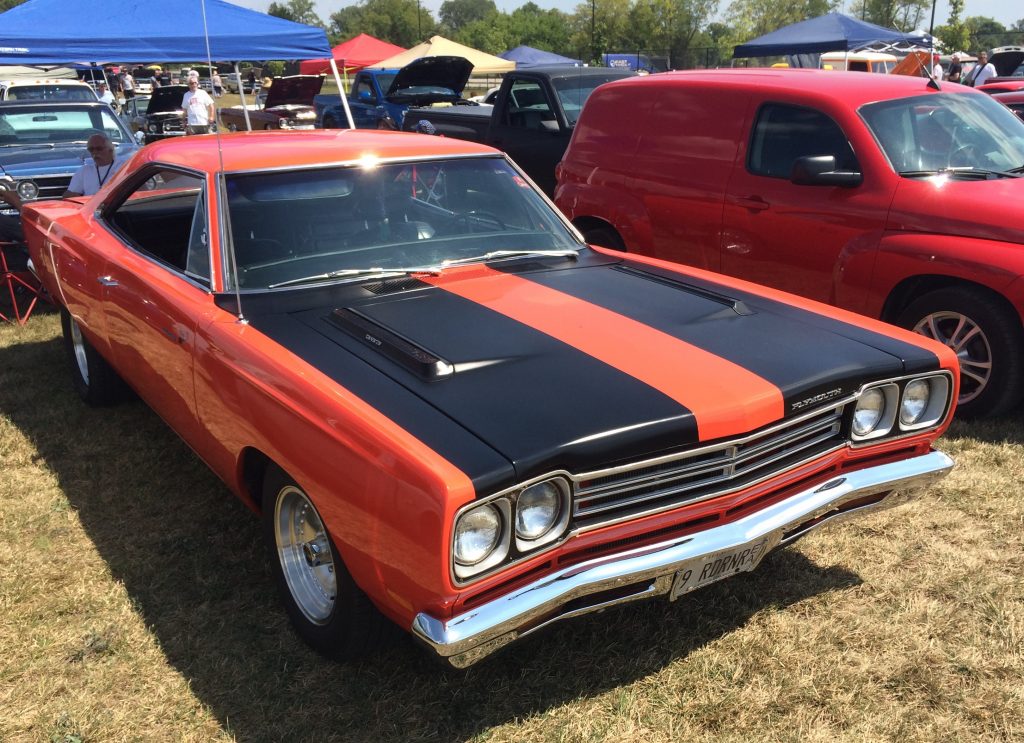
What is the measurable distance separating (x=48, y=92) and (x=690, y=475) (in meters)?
13.7

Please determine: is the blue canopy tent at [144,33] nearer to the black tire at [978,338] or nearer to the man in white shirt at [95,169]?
the man in white shirt at [95,169]

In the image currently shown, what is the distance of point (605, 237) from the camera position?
658cm

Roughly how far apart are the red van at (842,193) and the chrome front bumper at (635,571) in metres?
2.13

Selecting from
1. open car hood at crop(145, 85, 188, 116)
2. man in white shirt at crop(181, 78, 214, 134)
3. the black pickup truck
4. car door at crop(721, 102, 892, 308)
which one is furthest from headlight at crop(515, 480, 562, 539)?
open car hood at crop(145, 85, 188, 116)

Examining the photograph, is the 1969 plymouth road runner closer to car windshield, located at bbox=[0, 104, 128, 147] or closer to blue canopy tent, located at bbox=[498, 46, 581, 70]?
car windshield, located at bbox=[0, 104, 128, 147]

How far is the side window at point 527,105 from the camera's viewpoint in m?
9.14

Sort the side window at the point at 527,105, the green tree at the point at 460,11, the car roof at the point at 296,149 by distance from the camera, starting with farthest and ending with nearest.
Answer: the green tree at the point at 460,11, the side window at the point at 527,105, the car roof at the point at 296,149

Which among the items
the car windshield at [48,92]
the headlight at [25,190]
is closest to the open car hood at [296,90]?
the car windshield at [48,92]

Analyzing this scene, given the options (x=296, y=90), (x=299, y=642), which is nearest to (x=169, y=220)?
(x=299, y=642)

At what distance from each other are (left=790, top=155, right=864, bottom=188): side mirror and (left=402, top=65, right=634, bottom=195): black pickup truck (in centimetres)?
391

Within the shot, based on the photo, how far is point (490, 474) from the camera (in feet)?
7.33

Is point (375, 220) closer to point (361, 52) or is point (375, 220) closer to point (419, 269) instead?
point (419, 269)

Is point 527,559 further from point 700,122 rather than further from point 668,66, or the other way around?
point 668,66

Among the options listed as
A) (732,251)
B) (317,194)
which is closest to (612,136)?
(732,251)
